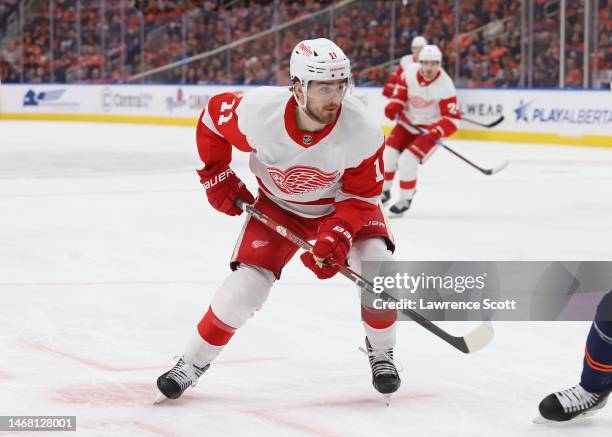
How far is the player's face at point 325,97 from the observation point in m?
2.98

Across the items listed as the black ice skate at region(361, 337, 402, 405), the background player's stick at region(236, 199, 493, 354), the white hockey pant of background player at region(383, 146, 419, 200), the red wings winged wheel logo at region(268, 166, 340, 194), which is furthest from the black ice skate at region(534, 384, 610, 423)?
the white hockey pant of background player at region(383, 146, 419, 200)

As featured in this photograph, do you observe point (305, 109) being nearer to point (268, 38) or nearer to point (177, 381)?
point (177, 381)

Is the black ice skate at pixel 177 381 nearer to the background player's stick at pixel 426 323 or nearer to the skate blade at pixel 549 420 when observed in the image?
the background player's stick at pixel 426 323

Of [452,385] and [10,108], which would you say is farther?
[10,108]

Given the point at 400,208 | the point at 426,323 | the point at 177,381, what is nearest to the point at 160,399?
the point at 177,381

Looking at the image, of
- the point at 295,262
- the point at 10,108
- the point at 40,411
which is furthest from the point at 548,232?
the point at 10,108

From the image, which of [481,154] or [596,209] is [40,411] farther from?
[481,154]

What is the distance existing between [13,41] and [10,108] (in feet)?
4.15

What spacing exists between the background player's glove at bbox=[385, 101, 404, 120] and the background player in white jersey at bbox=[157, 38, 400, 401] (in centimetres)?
489

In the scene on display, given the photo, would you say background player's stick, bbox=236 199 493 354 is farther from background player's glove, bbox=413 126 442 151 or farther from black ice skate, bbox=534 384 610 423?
background player's glove, bbox=413 126 442 151

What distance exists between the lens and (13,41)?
20094mm

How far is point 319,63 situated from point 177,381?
3.03ft

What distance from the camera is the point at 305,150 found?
3100 mm

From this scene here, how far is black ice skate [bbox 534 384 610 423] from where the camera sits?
2.86 metres
